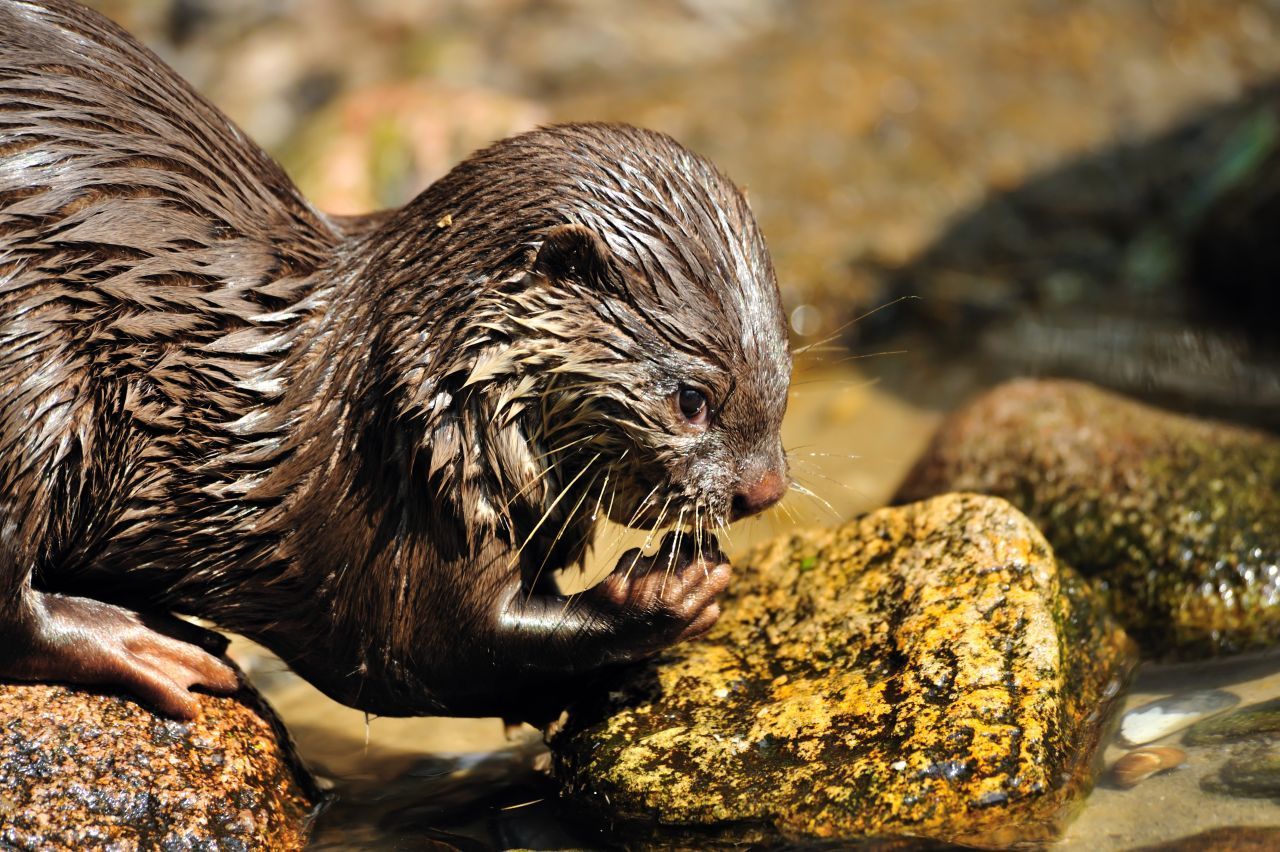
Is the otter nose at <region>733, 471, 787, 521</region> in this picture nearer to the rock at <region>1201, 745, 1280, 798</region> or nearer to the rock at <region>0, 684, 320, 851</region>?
the rock at <region>1201, 745, 1280, 798</region>

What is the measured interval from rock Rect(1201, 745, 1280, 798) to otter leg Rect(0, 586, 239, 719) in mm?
A: 2424

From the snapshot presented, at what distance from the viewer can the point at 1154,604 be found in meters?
4.38

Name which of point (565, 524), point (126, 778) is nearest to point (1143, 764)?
point (565, 524)

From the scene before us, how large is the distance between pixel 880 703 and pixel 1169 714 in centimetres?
93

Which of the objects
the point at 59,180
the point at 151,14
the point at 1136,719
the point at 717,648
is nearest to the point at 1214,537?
the point at 1136,719

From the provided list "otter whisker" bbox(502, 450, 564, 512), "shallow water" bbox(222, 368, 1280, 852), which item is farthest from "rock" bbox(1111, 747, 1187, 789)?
"otter whisker" bbox(502, 450, 564, 512)

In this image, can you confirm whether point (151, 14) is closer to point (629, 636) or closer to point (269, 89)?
point (269, 89)

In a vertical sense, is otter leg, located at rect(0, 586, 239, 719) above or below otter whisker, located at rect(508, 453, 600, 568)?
below

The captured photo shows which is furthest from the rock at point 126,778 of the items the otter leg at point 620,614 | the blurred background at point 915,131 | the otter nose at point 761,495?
the blurred background at point 915,131

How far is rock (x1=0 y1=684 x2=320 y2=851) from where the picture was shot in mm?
3111

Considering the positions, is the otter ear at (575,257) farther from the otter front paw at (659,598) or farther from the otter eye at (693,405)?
the otter front paw at (659,598)

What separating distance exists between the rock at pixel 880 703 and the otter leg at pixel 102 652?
3.11 ft

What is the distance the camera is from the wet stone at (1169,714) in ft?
11.8

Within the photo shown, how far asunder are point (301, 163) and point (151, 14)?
103 inches
